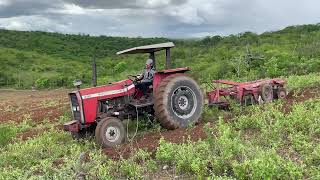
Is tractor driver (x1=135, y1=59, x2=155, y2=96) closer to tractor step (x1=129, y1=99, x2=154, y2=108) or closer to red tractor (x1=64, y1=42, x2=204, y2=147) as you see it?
red tractor (x1=64, y1=42, x2=204, y2=147)

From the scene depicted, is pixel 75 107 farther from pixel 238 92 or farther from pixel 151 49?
pixel 238 92

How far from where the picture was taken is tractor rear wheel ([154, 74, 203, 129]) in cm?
1048

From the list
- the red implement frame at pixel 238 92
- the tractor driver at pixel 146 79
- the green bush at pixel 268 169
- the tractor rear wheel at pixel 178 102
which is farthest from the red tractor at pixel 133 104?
the green bush at pixel 268 169

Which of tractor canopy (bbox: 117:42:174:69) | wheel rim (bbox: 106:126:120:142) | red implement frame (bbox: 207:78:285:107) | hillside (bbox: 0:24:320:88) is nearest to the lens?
wheel rim (bbox: 106:126:120:142)

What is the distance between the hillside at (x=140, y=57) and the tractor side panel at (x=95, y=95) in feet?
2.42

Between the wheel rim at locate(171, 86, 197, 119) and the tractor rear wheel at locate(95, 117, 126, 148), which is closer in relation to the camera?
the tractor rear wheel at locate(95, 117, 126, 148)

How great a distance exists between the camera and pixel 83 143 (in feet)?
33.8

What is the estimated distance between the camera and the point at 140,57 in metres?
46.8

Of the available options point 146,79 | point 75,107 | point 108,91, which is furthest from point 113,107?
point 146,79

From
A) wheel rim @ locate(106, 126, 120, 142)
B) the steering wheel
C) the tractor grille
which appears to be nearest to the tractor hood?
the steering wheel

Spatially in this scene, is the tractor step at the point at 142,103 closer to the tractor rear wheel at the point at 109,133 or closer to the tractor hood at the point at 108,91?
the tractor hood at the point at 108,91

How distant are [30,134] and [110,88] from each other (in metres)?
2.46

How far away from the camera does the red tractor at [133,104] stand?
10203 millimetres

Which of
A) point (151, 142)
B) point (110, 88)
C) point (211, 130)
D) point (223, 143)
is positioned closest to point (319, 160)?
point (223, 143)
